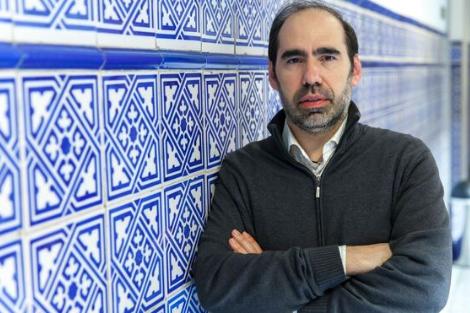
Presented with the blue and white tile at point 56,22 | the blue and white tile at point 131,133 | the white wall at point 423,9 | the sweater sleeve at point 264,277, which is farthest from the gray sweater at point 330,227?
the white wall at point 423,9

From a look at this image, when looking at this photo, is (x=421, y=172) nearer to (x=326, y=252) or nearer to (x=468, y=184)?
(x=326, y=252)

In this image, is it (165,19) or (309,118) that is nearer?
(165,19)

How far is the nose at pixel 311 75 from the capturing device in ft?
3.87

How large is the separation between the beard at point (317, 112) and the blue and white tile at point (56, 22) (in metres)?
0.52

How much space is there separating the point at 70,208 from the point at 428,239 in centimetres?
63

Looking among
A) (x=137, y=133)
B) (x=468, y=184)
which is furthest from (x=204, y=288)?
(x=468, y=184)

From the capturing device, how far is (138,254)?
906 mm

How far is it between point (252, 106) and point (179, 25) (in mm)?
390

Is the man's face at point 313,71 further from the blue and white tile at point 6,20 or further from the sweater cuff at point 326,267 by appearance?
the blue and white tile at point 6,20

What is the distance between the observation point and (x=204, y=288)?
1.08 m

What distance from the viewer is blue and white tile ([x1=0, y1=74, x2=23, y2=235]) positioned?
0.63 metres

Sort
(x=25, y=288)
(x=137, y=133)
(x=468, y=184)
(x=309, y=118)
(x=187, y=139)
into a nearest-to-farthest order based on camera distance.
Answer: (x=25, y=288), (x=137, y=133), (x=187, y=139), (x=309, y=118), (x=468, y=184)

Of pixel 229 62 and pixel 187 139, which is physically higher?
pixel 229 62

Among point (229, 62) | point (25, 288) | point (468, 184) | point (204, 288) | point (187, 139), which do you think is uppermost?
point (229, 62)
